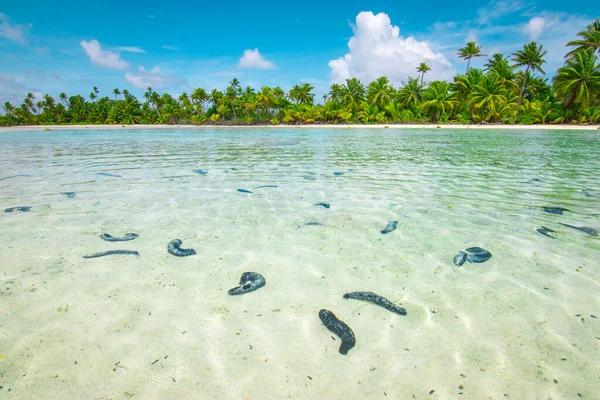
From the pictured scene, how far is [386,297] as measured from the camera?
2229 millimetres

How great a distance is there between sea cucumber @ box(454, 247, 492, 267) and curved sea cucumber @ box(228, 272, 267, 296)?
1867 mm

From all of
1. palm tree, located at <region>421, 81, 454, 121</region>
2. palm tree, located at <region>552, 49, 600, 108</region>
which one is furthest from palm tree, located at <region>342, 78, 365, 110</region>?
palm tree, located at <region>552, 49, 600, 108</region>

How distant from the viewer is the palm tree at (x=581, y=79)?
3675cm

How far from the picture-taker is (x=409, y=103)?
53938 mm

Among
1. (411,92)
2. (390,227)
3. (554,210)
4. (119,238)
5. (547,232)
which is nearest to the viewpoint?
(119,238)

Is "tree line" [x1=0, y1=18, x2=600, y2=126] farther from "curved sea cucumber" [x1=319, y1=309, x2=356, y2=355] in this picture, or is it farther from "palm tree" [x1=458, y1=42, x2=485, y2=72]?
"curved sea cucumber" [x1=319, y1=309, x2=356, y2=355]

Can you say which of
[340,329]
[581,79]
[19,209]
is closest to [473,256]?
[340,329]

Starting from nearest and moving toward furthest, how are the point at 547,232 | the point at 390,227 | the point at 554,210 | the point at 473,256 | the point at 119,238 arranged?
the point at 473,256 → the point at 119,238 → the point at 547,232 → the point at 390,227 → the point at 554,210

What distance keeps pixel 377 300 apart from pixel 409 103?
193 ft

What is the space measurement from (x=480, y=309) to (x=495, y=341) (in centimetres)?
31

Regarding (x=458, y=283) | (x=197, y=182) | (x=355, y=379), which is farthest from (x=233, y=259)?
(x=197, y=182)

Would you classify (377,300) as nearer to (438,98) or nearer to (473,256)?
(473,256)

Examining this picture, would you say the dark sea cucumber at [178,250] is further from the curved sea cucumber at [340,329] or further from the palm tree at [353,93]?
the palm tree at [353,93]

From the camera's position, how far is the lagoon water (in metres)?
1.55
